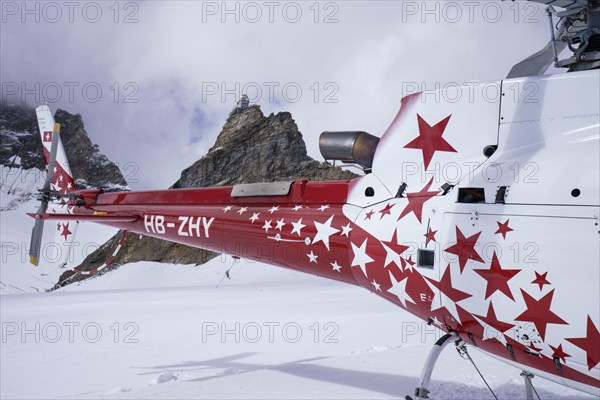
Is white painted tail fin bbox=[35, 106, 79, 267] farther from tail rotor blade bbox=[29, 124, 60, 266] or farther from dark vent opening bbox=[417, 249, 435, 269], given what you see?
dark vent opening bbox=[417, 249, 435, 269]

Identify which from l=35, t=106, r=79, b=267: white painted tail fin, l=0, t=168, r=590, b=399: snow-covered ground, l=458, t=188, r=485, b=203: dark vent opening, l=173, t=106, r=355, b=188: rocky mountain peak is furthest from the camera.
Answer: l=173, t=106, r=355, b=188: rocky mountain peak

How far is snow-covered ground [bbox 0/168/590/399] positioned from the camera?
14.9 ft

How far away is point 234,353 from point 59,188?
16.8ft

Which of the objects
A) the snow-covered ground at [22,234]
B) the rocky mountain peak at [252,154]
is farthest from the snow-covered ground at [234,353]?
the snow-covered ground at [22,234]

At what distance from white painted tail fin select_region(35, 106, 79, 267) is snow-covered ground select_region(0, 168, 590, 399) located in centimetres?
163

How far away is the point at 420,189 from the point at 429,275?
2.20ft

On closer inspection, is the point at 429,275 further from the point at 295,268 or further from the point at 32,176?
the point at 32,176

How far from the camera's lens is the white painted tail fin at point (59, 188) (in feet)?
25.8

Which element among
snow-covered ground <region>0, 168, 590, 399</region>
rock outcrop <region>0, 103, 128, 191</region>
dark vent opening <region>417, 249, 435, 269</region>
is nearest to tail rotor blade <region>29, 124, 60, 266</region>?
snow-covered ground <region>0, 168, 590, 399</region>

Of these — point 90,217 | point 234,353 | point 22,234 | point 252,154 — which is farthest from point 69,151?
point 234,353

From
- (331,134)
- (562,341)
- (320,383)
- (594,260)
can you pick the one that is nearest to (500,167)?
(594,260)

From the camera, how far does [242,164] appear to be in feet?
138

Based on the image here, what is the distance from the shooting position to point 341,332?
731 centimetres

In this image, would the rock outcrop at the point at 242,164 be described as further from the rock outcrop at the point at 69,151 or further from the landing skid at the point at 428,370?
the rock outcrop at the point at 69,151
